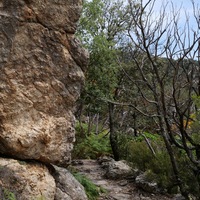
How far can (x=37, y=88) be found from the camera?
4641 millimetres

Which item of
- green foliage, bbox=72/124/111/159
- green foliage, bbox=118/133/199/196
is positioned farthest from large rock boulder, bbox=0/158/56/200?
green foliage, bbox=72/124/111/159

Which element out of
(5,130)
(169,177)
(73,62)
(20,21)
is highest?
(20,21)

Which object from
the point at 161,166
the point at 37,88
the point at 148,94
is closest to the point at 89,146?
the point at 148,94

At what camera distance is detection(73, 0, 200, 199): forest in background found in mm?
5987

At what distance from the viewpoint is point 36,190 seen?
4.43m

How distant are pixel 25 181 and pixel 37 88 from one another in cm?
136

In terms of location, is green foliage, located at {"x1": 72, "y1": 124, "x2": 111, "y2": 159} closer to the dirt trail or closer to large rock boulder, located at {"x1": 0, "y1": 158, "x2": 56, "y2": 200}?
the dirt trail

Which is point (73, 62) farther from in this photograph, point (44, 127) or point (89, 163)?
point (89, 163)

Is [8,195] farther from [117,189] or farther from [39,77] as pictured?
[117,189]

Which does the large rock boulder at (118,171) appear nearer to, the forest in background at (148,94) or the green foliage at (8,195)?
the forest in background at (148,94)

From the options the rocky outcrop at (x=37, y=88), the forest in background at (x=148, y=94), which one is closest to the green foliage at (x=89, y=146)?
the forest in background at (x=148, y=94)

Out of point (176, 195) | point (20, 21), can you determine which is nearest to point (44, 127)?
point (20, 21)

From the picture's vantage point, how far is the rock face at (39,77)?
173 inches

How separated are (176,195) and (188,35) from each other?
3994 mm
